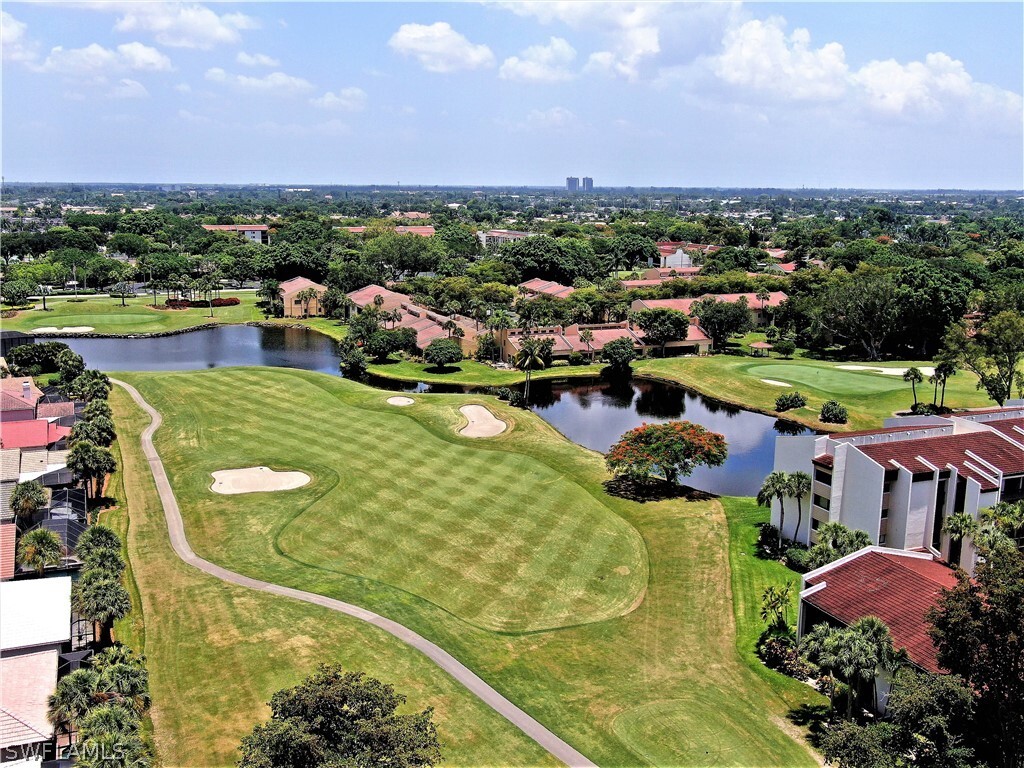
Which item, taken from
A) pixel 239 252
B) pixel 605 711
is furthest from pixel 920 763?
pixel 239 252

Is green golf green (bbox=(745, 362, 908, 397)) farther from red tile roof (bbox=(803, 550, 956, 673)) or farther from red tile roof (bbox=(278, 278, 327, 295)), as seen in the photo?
red tile roof (bbox=(278, 278, 327, 295))

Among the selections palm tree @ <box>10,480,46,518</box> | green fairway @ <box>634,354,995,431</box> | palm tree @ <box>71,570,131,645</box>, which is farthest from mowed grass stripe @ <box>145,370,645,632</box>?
green fairway @ <box>634,354,995,431</box>

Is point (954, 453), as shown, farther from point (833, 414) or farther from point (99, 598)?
point (99, 598)

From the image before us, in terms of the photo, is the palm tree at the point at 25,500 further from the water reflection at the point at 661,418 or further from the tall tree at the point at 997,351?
the tall tree at the point at 997,351

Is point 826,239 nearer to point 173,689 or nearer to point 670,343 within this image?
point 670,343

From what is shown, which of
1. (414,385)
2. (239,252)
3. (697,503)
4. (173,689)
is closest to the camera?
(173,689)

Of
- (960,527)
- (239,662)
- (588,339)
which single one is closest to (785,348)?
(588,339)
